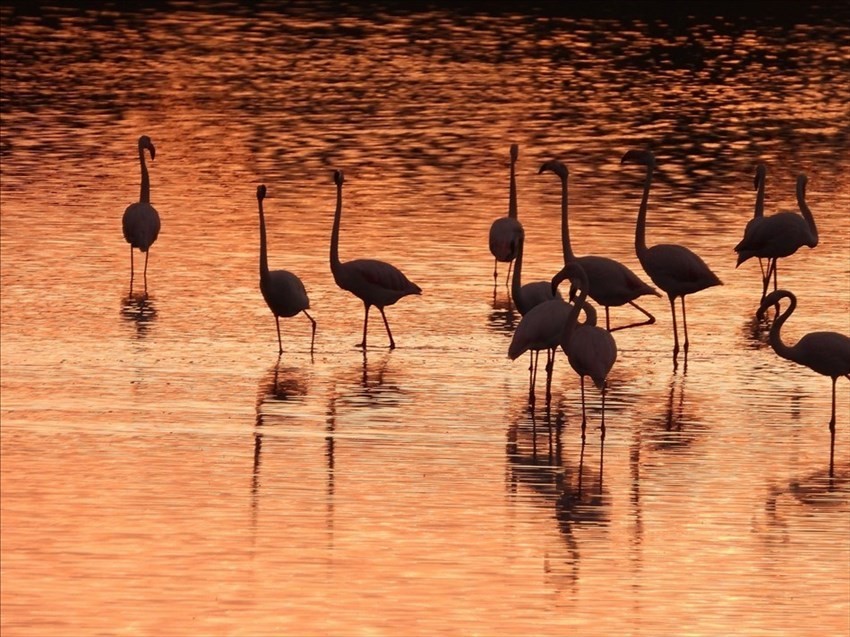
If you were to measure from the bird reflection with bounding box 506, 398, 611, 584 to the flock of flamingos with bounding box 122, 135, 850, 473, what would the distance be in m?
0.28

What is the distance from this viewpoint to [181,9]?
41.1m

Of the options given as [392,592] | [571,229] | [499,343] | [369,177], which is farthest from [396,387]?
[369,177]

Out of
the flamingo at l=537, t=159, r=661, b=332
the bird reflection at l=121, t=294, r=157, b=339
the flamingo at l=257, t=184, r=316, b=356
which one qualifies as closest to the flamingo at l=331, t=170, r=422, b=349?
the flamingo at l=257, t=184, r=316, b=356

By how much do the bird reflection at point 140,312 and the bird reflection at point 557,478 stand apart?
11.7 ft

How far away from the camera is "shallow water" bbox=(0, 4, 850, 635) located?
9.74 m

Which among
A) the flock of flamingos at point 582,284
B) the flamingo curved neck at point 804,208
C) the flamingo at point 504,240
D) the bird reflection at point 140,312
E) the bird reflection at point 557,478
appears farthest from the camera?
the flamingo curved neck at point 804,208

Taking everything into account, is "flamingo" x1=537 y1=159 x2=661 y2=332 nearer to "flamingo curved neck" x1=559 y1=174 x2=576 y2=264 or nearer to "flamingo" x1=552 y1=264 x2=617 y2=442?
"flamingo curved neck" x1=559 y1=174 x2=576 y2=264

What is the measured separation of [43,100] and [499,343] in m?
14.3

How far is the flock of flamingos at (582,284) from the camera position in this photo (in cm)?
1252

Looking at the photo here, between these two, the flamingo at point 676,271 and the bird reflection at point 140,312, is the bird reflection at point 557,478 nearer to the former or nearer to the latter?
the flamingo at point 676,271

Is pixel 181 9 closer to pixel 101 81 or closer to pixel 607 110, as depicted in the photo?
pixel 101 81

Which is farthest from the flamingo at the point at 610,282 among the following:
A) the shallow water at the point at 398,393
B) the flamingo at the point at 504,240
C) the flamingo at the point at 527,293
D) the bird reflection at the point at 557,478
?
the flamingo at the point at 504,240

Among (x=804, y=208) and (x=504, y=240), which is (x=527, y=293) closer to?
(x=504, y=240)

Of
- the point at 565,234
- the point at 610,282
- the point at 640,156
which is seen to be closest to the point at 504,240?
the point at 640,156
